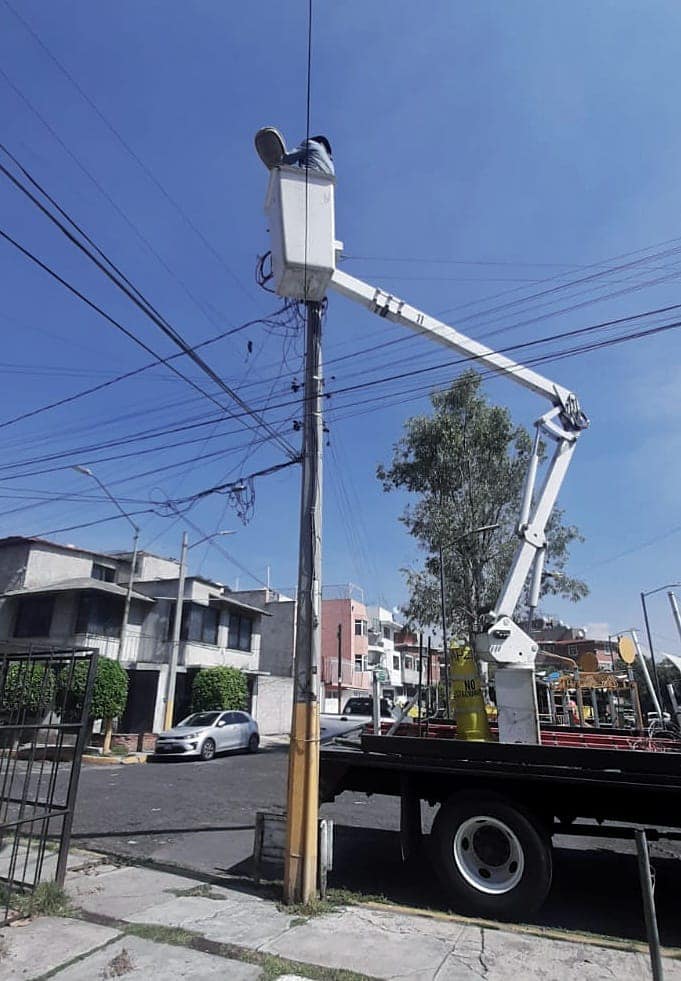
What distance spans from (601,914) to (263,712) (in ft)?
91.8

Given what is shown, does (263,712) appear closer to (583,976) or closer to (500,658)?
(500,658)

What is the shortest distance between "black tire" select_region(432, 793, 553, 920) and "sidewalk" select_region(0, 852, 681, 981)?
276mm

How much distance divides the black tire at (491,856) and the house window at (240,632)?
27628 mm

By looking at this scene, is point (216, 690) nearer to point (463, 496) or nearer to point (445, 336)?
point (463, 496)

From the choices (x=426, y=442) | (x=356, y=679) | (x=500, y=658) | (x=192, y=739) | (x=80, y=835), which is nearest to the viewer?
(x=500, y=658)

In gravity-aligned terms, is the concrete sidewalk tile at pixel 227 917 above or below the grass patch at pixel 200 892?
below

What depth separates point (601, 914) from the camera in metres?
5.86

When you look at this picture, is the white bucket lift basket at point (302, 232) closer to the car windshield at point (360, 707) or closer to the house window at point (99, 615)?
the house window at point (99, 615)

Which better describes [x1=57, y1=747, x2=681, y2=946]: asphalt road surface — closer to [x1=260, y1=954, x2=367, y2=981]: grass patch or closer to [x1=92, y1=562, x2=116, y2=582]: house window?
[x1=260, y1=954, x2=367, y2=981]: grass patch

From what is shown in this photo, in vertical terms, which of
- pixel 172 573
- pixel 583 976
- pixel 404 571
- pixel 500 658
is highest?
pixel 172 573

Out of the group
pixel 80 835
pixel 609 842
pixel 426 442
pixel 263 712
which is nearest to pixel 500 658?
pixel 609 842

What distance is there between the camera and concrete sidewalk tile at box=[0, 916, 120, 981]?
15.0 ft

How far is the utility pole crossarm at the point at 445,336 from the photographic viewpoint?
862 cm

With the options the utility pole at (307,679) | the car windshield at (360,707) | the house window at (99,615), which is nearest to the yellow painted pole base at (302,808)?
the utility pole at (307,679)
